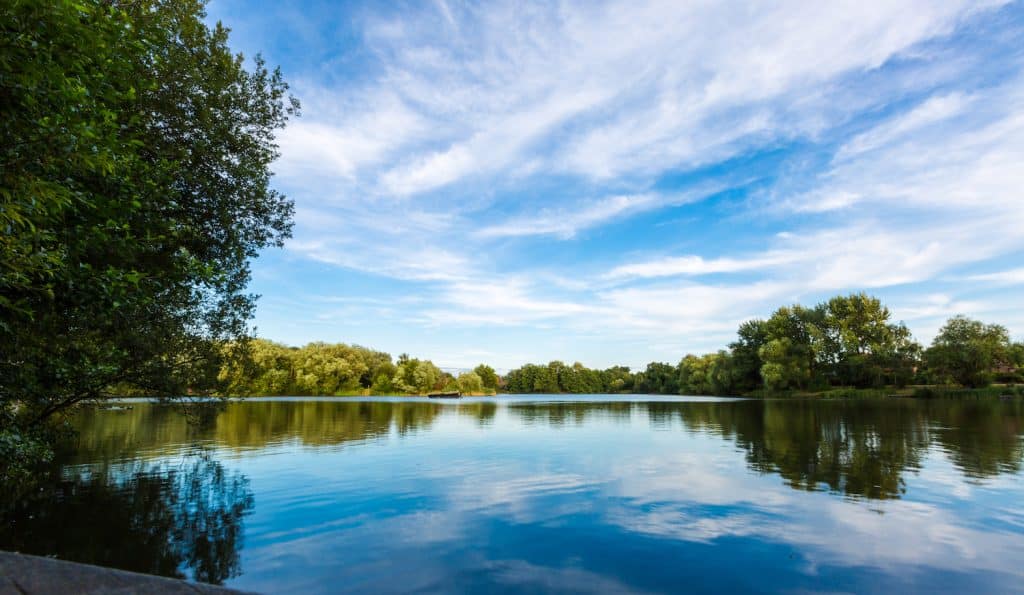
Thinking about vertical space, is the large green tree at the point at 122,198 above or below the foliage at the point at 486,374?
above

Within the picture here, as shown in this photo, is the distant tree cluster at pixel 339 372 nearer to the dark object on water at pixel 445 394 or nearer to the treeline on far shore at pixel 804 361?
the treeline on far shore at pixel 804 361

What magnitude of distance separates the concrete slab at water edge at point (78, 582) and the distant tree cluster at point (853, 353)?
11935 centimetres

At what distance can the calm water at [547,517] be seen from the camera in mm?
10953

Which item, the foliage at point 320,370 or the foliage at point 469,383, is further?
the foliage at point 469,383

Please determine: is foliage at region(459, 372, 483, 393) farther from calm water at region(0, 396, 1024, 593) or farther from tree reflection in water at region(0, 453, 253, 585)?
tree reflection in water at region(0, 453, 253, 585)

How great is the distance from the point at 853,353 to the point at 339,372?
126 metres

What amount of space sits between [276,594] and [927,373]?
132231 mm

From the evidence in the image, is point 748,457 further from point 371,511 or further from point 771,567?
point 371,511

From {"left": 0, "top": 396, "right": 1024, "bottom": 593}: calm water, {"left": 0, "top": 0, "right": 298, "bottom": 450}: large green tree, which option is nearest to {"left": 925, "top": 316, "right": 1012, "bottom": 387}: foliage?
{"left": 0, "top": 396, "right": 1024, "bottom": 593}: calm water

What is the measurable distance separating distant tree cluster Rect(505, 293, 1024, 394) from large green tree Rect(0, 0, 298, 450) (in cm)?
11191

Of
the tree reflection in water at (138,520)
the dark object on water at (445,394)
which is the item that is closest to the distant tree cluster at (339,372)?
the dark object on water at (445,394)

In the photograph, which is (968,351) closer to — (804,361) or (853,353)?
(853,353)

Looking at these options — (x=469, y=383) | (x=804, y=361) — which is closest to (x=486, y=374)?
(x=469, y=383)

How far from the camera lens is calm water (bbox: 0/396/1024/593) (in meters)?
11.0
